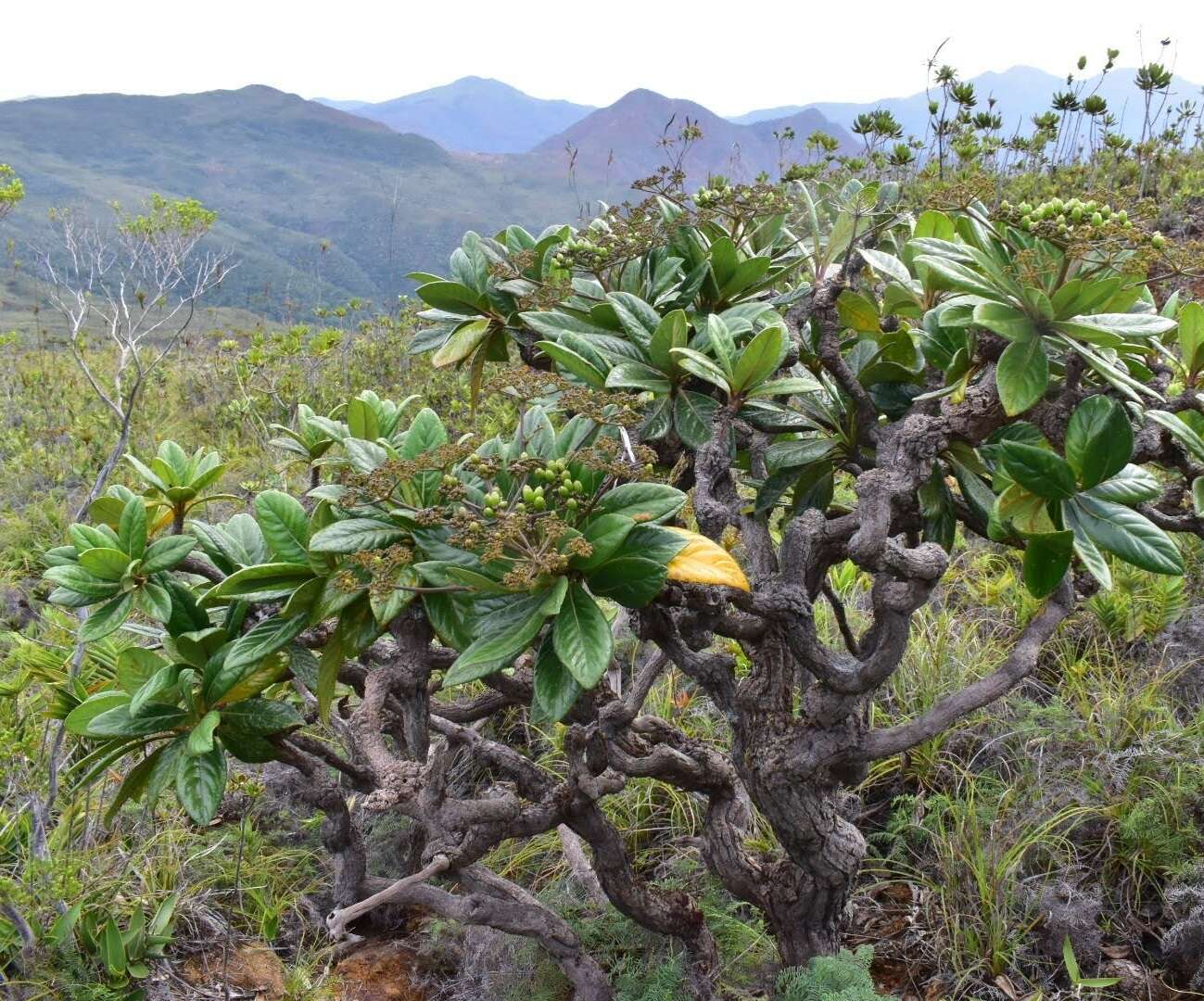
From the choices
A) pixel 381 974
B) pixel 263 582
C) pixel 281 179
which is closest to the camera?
pixel 263 582

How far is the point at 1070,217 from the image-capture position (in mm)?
1243

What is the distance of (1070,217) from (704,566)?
0.71m

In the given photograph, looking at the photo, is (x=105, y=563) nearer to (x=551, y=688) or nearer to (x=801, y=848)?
(x=551, y=688)

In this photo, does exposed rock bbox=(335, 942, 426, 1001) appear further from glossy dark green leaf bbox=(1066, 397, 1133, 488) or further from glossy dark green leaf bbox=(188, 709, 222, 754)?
glossy dark green leaf bbox=(1066, 397, 1133, 488)

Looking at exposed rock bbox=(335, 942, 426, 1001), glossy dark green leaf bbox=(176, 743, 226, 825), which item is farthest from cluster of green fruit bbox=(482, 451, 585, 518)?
exposed rock bbox=(335, 942, 426, 1001)

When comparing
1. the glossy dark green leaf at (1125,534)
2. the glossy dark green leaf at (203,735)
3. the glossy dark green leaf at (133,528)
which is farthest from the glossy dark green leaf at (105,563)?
the glossy dark green leaf at (1125,534)

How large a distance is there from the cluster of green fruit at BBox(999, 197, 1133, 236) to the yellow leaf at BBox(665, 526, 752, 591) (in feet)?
2.00

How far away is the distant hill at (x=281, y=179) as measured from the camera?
119 feet

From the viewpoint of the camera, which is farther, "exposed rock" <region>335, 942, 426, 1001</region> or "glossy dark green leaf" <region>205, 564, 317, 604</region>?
"exposed rock" <region>335, 942, 426, 1001</region>

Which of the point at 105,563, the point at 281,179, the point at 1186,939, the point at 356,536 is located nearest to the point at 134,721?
the point at 105,563

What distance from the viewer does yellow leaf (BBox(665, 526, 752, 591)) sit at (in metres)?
1.20

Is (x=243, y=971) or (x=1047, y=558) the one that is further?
(x=243, y=971)

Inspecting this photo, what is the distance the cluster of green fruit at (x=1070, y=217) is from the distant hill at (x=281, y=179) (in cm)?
3119

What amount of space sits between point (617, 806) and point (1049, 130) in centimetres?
881
